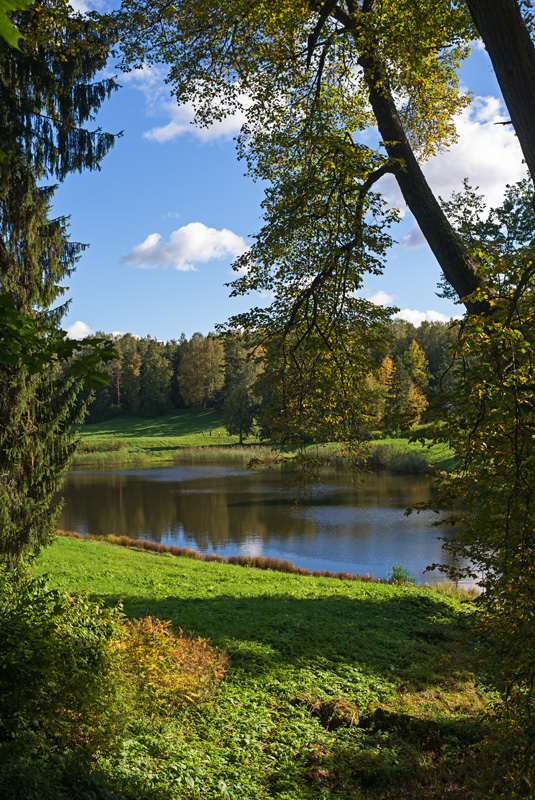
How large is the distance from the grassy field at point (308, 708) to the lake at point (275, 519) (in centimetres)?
301

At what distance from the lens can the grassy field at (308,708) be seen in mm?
4391

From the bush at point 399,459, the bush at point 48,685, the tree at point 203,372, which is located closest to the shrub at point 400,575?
the bush at point 48,685

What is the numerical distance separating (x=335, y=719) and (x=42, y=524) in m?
6.78

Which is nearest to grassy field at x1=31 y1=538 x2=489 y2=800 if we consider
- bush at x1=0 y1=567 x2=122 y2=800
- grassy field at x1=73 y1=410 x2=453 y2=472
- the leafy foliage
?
bush at x1=0 y1=567 x2=122 y2=800

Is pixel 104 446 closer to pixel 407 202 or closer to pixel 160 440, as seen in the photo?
pixel 160 440

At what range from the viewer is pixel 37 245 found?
1055 cm

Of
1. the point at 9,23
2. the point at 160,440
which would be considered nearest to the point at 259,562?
the point at 9,23

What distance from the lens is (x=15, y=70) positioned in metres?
9.72

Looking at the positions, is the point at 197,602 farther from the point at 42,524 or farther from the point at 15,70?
the point at 15,70

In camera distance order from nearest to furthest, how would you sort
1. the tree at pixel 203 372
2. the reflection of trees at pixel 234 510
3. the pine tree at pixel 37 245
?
the pine tree at pixel 37 245
the reflection of trees at pixel 234 510
the tree at pixel 203 372

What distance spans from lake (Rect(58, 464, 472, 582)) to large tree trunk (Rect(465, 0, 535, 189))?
886cm

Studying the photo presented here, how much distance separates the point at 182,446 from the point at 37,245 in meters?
48.0

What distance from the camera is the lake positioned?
1812 cm

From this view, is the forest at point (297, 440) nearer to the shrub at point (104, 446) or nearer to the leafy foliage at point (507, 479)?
the leafy foliage at point (507, 479)
